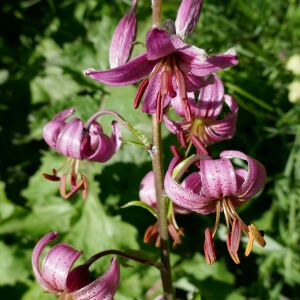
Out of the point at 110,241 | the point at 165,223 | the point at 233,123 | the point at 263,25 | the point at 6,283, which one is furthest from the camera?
the point at 263,25

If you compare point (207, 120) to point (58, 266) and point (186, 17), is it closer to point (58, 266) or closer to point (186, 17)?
point (186, 17)

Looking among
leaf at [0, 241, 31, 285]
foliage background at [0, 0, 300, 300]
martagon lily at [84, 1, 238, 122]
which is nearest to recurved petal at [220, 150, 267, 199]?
martagon lily at [84, 1, 238, 122]

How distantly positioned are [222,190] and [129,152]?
1.11 metres

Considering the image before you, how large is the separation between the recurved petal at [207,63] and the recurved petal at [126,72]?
8 centimetres

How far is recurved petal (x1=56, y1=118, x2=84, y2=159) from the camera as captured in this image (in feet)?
4.95

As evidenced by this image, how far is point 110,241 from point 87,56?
2.89 feet

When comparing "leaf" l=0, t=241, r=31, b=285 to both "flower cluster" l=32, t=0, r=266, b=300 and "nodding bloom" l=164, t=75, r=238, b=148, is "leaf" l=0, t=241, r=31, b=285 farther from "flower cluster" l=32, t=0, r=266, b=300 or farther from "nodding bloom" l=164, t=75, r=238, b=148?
"nodding bloom" l=164, t=75, r=238, b=148

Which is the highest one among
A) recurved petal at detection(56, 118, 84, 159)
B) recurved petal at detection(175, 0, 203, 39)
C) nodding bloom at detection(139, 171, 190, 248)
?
recurved petal at detection(175, 0, 203, 39)

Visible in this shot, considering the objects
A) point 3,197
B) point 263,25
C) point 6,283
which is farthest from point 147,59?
point 263,25

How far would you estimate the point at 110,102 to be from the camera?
2.32 m

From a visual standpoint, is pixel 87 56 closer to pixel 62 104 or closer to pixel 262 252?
pixel 62 104

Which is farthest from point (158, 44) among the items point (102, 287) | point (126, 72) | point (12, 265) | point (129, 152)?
point (12, 265)

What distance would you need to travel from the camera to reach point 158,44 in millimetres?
1087

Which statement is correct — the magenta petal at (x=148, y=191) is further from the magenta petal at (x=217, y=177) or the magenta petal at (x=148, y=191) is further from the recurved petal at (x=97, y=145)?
the magenta petal at (x=217, y=177)
